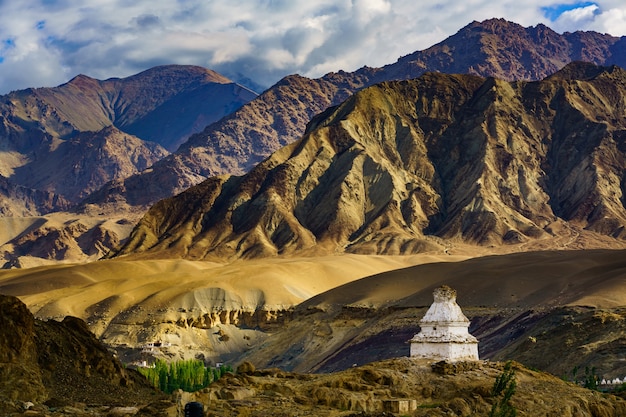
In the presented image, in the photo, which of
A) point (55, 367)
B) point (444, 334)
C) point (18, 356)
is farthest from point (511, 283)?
point (18, 356)

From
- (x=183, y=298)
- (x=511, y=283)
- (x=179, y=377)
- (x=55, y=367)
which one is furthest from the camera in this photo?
(x=183, y=298)

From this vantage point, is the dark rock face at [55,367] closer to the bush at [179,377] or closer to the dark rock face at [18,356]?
the dark rock face at [18,356]

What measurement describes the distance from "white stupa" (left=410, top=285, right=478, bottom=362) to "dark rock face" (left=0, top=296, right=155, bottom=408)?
917cm

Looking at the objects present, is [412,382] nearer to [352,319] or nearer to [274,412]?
[274,412]

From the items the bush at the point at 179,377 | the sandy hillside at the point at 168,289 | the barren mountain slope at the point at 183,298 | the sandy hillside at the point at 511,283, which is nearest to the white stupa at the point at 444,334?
the bush at the point at 179,377

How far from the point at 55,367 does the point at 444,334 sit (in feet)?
42.8

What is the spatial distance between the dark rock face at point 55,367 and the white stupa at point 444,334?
9167mm

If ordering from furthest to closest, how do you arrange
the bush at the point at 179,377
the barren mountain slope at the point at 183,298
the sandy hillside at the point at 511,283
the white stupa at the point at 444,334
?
the barren mountain slope at the point at 183,298, the sandy hillside at the point at 511,283, the bush at the point at 179,377, the white stupa at the point at 444,334

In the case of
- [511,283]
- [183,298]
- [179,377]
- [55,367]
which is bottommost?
[55,367]

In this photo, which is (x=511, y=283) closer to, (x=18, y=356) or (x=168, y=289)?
(x=168, y=289)

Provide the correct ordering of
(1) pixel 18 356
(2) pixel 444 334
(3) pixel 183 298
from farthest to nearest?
(3) pixel 183 298 → (2) pixel 444 334 → (1) pixel 18 356

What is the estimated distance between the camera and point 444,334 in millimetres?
37469

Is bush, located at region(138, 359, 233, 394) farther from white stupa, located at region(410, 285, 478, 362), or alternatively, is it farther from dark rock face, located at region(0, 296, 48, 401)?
dark rock face, located at region(0, 296, 48, 401)

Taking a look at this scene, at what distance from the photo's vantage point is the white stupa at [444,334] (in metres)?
37.4
